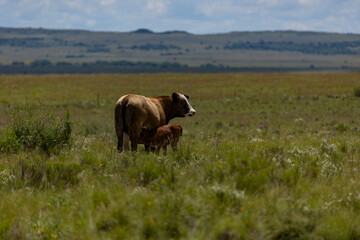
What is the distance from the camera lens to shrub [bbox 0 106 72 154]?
9.24 m

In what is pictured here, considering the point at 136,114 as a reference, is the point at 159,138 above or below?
below

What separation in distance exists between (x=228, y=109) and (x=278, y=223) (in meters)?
34.7

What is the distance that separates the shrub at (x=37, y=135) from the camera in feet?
30.3

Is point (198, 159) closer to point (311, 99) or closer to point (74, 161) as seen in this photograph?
point (74, 161)

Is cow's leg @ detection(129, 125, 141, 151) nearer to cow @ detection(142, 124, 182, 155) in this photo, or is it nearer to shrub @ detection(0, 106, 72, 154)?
cow @ detection(142, 124, 182, 155)

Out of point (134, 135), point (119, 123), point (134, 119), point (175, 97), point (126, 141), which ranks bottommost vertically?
point (126, 141)

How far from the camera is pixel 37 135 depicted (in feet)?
30.9

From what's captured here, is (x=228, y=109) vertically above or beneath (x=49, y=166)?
beneath

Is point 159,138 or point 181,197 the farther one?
point 159,138

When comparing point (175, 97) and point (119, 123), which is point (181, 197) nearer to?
point (119, 123)

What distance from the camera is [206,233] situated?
170 inches

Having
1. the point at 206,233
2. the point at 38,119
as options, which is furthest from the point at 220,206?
the point at 38,119

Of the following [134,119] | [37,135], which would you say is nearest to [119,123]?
[134,119]

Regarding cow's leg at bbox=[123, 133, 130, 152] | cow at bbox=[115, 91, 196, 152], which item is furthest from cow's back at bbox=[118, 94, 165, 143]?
cow's leg at bbox=[123, 133, 130, 152]
